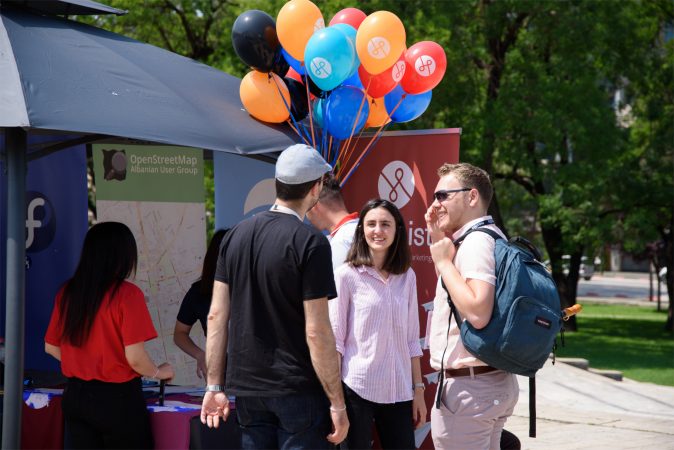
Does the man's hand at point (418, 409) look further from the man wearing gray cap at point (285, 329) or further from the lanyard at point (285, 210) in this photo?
the lanyard at point (285, 210)

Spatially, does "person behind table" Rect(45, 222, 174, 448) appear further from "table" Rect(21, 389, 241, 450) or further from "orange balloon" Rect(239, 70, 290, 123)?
"orange balloon" Rect(239, 70, 290, 123)

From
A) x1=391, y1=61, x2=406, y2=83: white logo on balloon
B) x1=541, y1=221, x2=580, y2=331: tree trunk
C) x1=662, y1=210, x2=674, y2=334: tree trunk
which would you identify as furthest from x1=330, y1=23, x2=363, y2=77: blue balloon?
Answer: x1=662, y1=210, x2=674, y2=334: tree trunk

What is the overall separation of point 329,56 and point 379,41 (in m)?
0.39

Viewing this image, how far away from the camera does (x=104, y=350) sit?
14.6 feet

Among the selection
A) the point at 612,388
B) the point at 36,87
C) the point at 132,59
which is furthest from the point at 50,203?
the point at 612,388

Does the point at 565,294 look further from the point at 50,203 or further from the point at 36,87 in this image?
the point at 36,87

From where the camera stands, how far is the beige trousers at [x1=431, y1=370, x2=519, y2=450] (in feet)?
12.9

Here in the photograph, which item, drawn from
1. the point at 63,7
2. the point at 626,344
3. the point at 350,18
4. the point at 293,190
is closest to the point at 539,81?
the point at 626,344

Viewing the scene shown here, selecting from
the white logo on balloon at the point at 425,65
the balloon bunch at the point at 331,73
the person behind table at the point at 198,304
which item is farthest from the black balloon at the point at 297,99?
the person behind table at the point at 198,304

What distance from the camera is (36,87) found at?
16.1 ft

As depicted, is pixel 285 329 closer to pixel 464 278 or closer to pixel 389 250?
pixel 464 278

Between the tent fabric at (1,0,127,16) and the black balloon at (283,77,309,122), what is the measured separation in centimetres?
136

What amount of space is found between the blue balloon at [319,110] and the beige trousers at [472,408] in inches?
109

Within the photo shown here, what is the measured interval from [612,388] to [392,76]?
7690 mm
